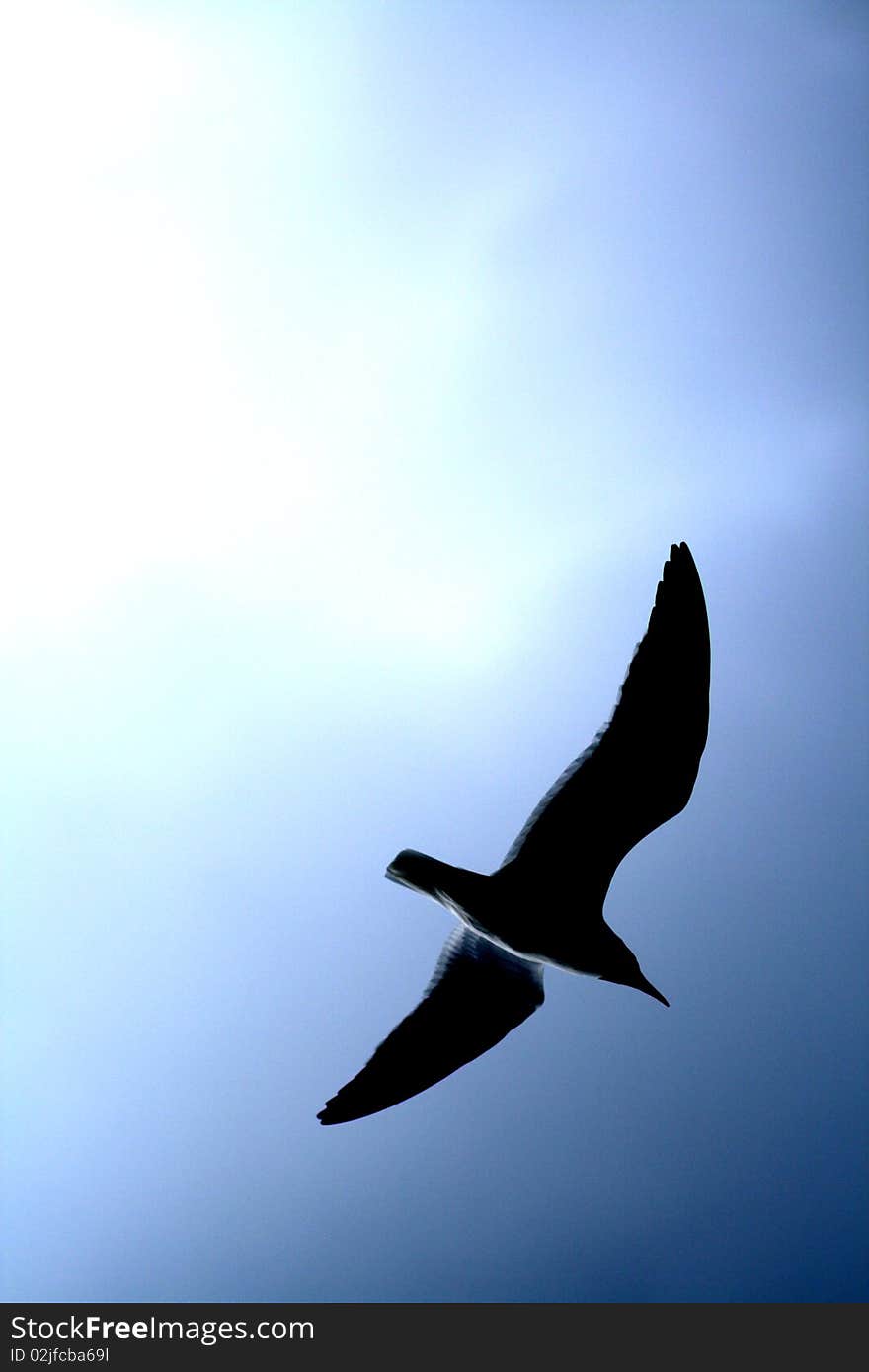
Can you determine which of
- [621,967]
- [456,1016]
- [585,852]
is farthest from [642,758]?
[456,1016]

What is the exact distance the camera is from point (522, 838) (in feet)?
23.1

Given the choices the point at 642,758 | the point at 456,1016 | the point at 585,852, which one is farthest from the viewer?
the point at 456,1016

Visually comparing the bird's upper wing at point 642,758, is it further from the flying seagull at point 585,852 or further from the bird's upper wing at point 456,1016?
the bird's upper wing at point 456,1016

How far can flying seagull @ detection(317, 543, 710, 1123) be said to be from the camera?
662 cm

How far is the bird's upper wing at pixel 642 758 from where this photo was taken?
21.6 feet

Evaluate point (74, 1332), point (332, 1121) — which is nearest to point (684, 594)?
point (332, 1121)

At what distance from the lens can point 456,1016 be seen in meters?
7.71

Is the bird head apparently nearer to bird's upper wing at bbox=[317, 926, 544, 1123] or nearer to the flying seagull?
the flying seagull

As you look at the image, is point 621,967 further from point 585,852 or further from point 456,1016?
point 456,1016

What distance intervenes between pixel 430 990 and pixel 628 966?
181 cm

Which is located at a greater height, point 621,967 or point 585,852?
point 585,852

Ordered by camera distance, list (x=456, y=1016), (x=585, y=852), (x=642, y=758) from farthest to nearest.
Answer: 1. (x=456, y=1016)
2. (x=585, y=852)
3. (x=642, y=758)

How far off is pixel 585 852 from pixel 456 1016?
1.94 m

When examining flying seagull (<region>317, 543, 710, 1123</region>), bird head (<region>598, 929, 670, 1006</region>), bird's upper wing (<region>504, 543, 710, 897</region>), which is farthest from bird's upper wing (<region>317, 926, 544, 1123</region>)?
bird's upper wing (<region>504, 543, 710, 897</region>)
